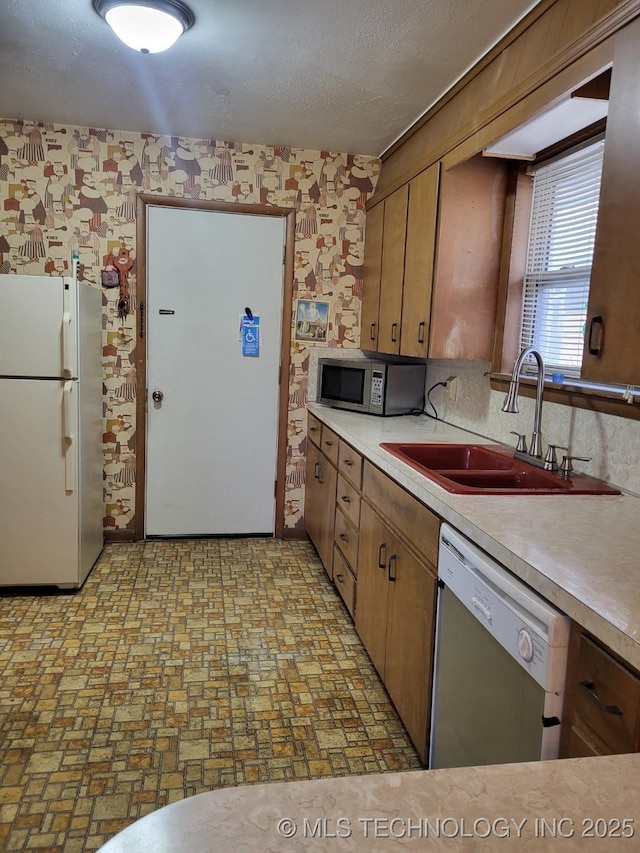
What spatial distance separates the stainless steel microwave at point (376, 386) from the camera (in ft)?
11.3

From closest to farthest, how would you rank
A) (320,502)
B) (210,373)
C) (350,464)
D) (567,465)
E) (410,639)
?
(410,639) → (567,465) → (350,464) → (320,502) → (210,373)

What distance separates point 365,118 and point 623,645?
2973mm

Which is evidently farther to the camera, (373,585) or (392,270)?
(392,270)

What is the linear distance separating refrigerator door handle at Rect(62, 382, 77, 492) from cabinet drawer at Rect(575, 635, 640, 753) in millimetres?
2663

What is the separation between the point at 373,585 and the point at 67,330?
6.31 feet

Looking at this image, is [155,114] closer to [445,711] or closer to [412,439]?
[412,439]

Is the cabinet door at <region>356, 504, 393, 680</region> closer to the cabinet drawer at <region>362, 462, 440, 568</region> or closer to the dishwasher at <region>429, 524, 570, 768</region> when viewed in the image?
the cabinet drawer at <region>362, 462, 440, 568</region>

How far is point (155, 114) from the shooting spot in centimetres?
327

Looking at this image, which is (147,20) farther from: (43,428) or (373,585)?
(373,585)

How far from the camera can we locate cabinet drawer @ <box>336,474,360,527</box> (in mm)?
2760

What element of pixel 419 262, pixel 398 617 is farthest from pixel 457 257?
pixel 398 617

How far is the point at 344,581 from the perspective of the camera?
2990 millimetres

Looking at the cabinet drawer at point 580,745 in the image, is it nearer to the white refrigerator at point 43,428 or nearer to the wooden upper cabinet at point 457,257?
the wooden upper cabinet at point 457,257

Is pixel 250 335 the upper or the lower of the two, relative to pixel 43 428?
upper
